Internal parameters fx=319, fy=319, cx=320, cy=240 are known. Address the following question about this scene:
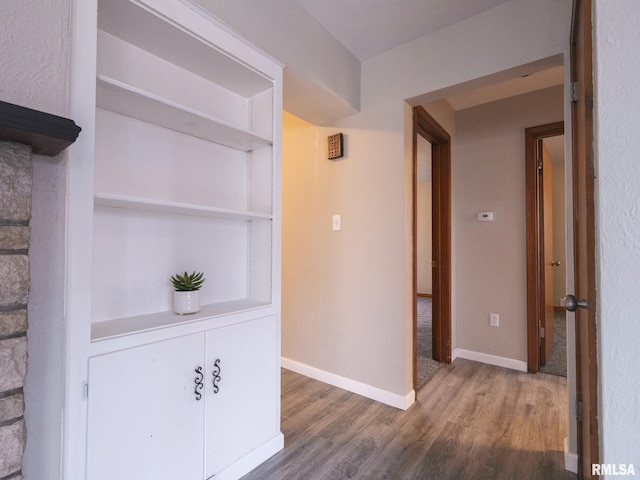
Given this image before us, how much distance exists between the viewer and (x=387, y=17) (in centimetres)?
194

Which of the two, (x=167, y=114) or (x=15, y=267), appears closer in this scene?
(x=15, y=267)

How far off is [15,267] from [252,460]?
4.36 feet

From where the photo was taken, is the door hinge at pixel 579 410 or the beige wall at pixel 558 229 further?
the beige wall at pixel 558 229

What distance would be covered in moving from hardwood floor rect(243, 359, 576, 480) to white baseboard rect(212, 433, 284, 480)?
0.09 feet

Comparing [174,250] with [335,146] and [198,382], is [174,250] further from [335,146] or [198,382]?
[335,146]

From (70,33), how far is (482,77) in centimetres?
199

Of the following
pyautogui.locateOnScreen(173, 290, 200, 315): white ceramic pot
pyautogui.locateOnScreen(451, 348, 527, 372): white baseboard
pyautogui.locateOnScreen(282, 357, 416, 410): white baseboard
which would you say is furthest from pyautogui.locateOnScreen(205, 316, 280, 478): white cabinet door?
pyautogui.locateOnScreen(451, 348, 527, 372): white baseboard

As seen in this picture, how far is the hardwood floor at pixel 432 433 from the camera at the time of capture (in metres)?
1.56

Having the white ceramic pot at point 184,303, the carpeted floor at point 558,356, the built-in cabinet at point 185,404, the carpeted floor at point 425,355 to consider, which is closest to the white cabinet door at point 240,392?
the built-in cabinet at point 185,404

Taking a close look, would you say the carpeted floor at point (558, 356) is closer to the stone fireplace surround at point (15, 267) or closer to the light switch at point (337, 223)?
the light switch at point (337, 223)

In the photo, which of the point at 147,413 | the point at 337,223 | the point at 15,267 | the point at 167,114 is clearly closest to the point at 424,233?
the point at 337,223

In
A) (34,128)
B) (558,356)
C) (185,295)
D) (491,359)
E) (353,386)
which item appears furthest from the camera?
(558,356)

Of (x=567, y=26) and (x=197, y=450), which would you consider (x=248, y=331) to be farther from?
(x=567, y=26)

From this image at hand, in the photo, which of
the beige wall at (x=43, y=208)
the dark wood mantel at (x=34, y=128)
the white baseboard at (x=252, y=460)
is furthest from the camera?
the white baseboard at (x=252, y=460)
